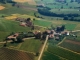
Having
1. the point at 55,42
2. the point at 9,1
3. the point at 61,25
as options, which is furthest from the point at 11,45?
the point at 9,1

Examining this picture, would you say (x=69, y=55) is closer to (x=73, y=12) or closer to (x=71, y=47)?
(x=71, y=47)

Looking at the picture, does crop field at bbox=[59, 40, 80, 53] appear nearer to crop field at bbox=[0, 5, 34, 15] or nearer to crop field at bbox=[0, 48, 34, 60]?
crop field at bbox=[0, 48, 34, 60]

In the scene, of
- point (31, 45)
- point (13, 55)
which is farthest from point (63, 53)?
point (13, 55)

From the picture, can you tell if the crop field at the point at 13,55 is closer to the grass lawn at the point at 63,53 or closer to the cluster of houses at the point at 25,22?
the grass lawn at the point at 63,53

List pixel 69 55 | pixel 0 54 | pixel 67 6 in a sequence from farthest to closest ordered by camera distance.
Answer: pixel 67 6
pixel 69 55
pixel 0 54

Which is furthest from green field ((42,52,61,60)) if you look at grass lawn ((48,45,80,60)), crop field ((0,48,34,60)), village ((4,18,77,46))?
village ((4,18,77,46))

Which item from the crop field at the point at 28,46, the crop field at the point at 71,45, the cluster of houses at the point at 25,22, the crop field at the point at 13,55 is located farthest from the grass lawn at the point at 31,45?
the cluster of houses at the point at 25,22

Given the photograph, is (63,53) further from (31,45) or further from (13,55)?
(13,55)

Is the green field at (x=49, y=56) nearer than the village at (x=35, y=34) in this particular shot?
Yes
